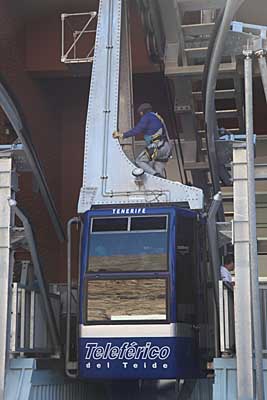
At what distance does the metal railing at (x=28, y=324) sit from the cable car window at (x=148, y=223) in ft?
5.31

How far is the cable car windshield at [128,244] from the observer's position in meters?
8.65

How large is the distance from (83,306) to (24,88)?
7404 mm

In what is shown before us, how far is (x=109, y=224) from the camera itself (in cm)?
885

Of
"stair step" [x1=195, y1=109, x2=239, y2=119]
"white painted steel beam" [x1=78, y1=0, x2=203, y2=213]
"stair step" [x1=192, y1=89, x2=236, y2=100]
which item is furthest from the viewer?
"stair step" [x1=195, y1=109, x2=239, y2=119]

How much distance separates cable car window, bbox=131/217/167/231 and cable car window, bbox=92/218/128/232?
0.11 m

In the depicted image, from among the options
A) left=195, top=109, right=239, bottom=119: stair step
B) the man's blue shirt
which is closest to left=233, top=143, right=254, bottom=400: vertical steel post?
the man's blue shirt

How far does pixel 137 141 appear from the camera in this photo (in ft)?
38.3

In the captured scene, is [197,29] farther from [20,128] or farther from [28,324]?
[28,324]

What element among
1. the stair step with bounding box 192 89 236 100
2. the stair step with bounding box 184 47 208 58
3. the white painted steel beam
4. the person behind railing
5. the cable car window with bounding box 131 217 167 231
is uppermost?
the stair step with bounding box 184 47 208 58

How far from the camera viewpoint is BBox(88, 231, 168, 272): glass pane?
8633 millimetres

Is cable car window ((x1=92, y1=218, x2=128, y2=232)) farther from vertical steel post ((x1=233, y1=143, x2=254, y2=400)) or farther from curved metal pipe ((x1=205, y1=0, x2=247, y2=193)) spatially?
curved metal pipe ((x1=205, y1=0, x2=247, y2=193))

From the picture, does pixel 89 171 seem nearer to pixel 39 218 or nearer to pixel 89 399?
pixel 89 399

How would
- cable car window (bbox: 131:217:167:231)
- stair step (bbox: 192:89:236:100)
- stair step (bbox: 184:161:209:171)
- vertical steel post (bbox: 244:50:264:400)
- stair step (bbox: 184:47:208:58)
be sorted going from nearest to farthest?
1. vertical steel post (bbox: 244:50:264:400)
2. cable car window (bbox: 131:217:167:231)
3. stair step (bbox: 184:47:208:58)
4. stair step (bbox: 184:161:209:171)
5. stair step (bbox: 192:89:236:100)

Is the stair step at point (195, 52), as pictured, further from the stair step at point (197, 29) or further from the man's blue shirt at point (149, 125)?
the man's blue shirt at point (149, 125)
